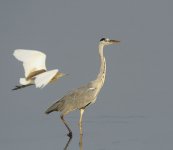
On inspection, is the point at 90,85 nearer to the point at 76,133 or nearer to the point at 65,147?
the point at 76,133

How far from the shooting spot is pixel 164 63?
21891 mm

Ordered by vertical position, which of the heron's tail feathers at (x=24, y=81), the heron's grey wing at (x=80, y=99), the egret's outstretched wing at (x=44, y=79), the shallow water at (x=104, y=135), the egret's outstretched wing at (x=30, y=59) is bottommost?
the shallow water at (x=104, y=135)

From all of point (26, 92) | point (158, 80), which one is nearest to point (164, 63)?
point (158, 80)

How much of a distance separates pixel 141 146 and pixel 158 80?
251 inches

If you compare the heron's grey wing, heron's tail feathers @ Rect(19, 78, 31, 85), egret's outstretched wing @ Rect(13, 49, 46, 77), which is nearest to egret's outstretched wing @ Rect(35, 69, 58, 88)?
heron's tail feathers @ Rect(19, 78, 31, 85)

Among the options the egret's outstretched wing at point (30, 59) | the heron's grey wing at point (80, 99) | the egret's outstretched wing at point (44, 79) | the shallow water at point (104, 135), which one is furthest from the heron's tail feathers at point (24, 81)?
the heron's grey wing at point (80, 99)

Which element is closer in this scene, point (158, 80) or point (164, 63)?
point (158, 80)

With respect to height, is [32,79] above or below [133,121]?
above

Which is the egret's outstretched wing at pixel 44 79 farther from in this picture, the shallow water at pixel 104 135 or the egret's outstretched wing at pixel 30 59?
the egret's outstretched wing at pixel 30 59

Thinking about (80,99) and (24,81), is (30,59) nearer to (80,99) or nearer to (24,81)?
(24,81)

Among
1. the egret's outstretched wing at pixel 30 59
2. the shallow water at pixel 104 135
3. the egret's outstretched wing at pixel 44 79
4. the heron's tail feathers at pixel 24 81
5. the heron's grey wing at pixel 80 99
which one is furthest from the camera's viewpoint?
the heron's grey wing at pixel 80 99

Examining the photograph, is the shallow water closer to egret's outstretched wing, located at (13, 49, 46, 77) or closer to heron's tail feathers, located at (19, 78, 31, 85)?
heron's tail feathers, located at (19, 78, 31, 85)

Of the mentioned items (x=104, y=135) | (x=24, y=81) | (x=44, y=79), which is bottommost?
(x=104, y=135)

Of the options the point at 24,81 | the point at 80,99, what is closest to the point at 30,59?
the point at 24,81
